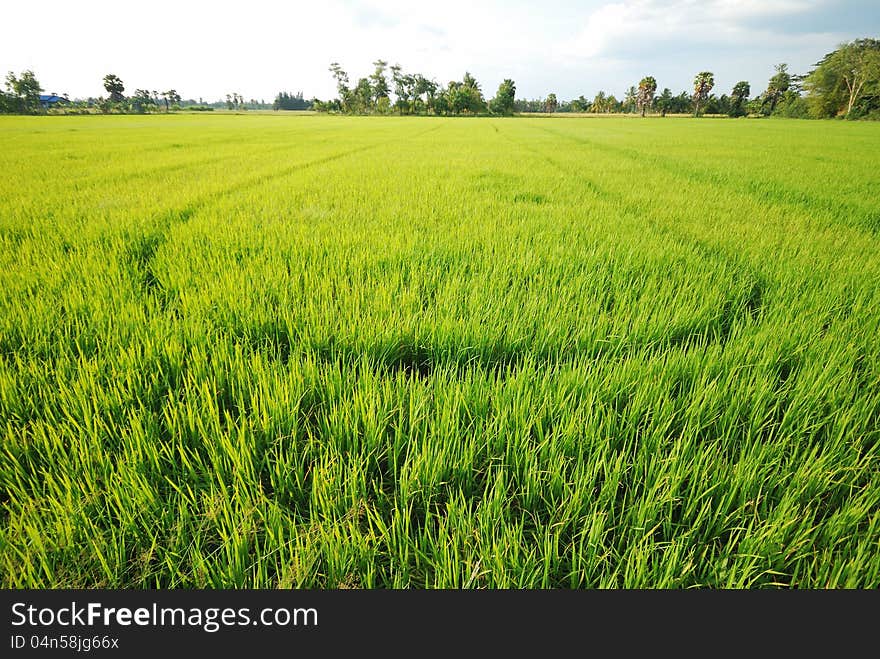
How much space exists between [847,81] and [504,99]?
51289 millimetres

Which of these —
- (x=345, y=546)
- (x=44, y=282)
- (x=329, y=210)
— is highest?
(x=329, y=210)

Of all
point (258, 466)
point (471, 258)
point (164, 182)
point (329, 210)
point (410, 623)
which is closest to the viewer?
point (410, 623)

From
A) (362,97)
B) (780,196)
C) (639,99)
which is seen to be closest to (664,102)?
(639,99)

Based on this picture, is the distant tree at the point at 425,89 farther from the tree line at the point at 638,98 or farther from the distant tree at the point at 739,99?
the distant tree at the point at 739,99

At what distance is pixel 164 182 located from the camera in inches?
234

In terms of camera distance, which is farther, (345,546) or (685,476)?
(685,476)

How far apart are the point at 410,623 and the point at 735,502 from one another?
2.77 ft

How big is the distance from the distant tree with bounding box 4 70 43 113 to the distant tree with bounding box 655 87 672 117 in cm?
11706

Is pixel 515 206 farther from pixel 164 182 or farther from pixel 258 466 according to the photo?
pixel 164 182

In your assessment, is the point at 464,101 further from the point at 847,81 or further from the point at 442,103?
the point at 847,81

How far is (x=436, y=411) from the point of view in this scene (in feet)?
3.92

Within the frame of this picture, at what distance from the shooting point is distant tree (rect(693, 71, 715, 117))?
76.1 meters

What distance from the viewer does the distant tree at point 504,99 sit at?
78500mm

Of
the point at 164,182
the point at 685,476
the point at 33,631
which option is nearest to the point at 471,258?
the point at 685,476
